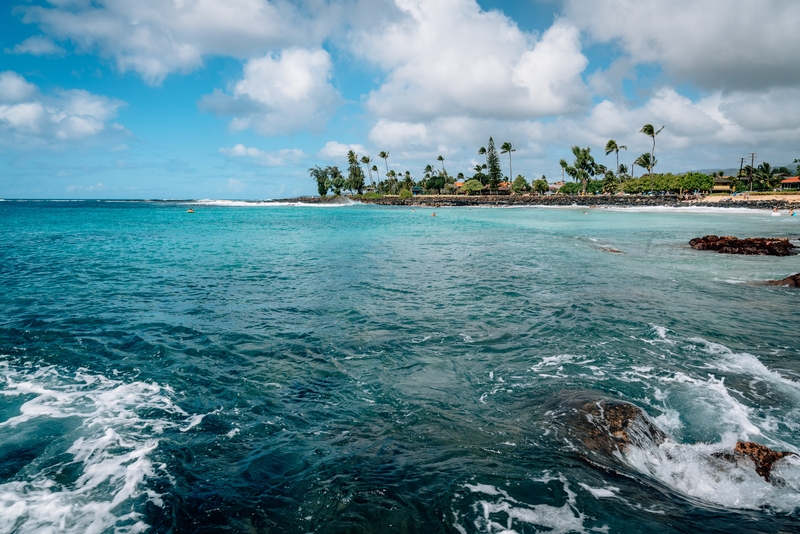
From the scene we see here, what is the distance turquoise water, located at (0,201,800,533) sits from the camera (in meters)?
4.77

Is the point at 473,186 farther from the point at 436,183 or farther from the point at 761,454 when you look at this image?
the point at 761,454

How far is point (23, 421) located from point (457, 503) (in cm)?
699

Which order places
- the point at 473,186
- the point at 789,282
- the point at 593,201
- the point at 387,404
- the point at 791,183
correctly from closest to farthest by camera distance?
the point at 387,404, the point at 789,282, the point at 791,183, the point at 593,201, the point at 473,186

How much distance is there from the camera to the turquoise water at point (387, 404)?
477 centimetres

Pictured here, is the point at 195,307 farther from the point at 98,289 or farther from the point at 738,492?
the point at 738,492

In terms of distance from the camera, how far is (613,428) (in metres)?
6.00

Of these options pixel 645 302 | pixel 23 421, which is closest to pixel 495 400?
pixel 23 421

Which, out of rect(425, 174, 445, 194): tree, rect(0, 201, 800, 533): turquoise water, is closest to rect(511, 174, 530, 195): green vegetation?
rect(425, 174, 445, 194): tree

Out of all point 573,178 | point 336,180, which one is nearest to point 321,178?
point 336,180

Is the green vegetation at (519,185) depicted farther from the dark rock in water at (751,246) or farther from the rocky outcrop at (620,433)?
the rocky outcrop at (620,433)

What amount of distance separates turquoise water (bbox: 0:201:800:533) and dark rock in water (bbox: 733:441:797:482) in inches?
5.3

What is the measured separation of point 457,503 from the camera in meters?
4.81

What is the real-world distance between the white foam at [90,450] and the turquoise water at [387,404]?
3cm

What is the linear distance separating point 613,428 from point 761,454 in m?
1.69
